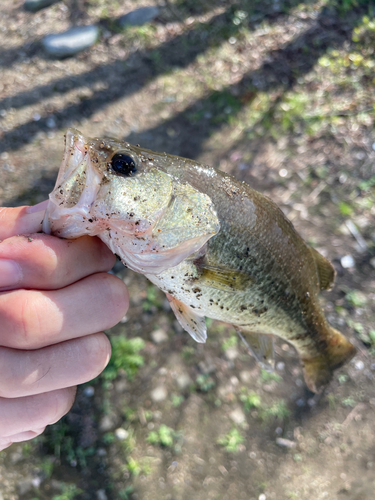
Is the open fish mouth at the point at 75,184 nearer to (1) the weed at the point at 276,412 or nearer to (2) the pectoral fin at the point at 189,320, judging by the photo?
(2) the pectoral fin at the point at 189,320

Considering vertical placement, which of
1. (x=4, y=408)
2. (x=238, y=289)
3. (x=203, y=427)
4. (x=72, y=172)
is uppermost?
(x=72, y=172)

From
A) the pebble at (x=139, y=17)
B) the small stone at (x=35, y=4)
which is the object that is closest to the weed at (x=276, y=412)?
the pebble at (x=139, y=17)

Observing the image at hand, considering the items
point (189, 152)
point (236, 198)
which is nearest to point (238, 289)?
point (236, 198)

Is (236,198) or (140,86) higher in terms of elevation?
(236,198)

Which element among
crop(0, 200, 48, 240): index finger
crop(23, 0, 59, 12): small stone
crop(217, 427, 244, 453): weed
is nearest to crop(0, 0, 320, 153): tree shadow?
crop(23, 0, 59, 12): small stone

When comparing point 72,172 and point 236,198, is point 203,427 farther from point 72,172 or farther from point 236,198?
point 72,172

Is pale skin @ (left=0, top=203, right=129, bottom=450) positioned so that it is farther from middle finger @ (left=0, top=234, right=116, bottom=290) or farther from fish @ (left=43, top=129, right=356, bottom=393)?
fish @ (left=43, top=129, right=356, bottom=393)

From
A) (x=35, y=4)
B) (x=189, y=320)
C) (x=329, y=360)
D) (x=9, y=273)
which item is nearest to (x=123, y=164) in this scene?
(x=9, y=273)
